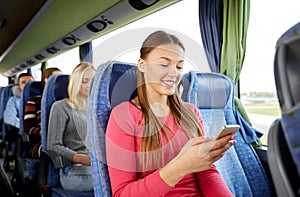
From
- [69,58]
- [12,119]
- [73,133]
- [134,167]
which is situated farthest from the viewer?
[69,58]

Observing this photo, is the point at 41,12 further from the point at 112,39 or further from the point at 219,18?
the point at 112,39

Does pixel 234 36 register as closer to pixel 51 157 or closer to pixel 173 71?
pixel 173 71

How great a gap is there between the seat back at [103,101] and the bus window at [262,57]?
3.30 ft

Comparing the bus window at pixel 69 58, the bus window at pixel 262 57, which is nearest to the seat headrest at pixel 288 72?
the bus window at pixel 262 57

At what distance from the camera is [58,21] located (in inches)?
227

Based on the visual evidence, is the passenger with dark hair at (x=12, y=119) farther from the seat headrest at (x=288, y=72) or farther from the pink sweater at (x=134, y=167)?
the seat headrest at (x=288, y=72)

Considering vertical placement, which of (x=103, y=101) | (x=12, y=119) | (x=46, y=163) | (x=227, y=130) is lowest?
(x=46, y=163)

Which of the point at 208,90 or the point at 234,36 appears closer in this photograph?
the point at 208,90

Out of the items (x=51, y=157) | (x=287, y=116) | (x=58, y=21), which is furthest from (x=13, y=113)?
(x=287, y=116)

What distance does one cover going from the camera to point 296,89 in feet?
1.90

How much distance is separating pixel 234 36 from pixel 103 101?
61.1 inches

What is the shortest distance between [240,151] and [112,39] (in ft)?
3.92

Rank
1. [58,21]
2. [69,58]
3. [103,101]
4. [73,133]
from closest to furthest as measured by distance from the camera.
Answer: [103,101] → [73,133] → [58,21] → [69,58]

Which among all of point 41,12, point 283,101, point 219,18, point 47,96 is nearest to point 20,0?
point 41,12
